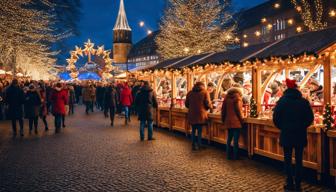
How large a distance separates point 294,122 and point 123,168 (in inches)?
146

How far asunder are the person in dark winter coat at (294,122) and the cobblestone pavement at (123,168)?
1.41 feet

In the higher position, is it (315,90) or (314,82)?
(314,82)

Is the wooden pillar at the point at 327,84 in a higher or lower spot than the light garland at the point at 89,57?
lower

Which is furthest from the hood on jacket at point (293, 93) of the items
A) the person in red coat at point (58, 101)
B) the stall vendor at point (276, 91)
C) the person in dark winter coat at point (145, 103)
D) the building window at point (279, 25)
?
the building window at point (279, 25)

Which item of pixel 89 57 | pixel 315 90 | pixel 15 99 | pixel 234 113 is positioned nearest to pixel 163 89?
pixel 15 99

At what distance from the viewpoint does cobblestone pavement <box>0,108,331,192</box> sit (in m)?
7.51

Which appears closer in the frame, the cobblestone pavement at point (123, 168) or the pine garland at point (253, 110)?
the cobblestone pavement at point (123, 168)

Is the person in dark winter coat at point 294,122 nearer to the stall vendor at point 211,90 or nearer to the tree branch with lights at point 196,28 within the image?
the stall vendor at point 211,90

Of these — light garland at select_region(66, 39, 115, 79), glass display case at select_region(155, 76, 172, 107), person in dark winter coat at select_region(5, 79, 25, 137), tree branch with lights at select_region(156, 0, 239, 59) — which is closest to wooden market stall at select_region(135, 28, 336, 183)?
glass display case at select_region(155, 76, 172, 107)

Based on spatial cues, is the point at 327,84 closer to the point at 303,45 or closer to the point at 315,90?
the point at 303,45

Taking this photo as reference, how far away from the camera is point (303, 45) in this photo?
9.42m

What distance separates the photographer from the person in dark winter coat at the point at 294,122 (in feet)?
23.3

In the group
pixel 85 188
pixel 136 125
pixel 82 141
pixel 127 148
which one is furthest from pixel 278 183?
pixel 136 125

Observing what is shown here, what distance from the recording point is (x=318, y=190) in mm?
7156
